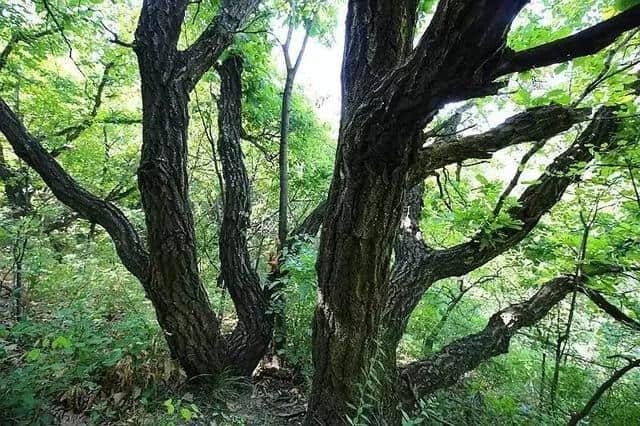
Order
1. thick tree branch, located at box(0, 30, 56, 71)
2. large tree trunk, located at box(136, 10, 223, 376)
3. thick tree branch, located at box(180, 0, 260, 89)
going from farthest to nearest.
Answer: thick tree branch, located at box(0, 30, 56, 71) → thick tree branch, located at box(180, 0, 260, 89) → large tree trunk, located at box(136, 10, 223, 376)

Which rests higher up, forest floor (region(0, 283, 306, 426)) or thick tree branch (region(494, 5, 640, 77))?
thick tree branch (region(494, 5, 640, 77))

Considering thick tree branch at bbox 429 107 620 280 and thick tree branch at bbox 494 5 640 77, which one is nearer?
thick tree branch at bbox 494 5 640 77

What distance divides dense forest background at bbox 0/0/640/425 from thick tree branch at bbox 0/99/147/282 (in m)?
0.01

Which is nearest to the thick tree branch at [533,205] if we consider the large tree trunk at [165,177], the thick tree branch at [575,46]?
the thick tree branch at [575,46]

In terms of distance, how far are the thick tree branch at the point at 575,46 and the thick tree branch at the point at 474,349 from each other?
6.39 ft

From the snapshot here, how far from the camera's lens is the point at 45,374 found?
1.96m

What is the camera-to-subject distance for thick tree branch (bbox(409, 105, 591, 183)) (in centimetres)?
156

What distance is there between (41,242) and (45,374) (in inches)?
103

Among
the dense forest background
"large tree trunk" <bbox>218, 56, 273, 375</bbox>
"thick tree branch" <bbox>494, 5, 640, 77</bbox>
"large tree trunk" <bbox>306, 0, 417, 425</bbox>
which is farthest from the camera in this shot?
"large tree trunk" <bbox>218, 56, 273, 375</bbox>

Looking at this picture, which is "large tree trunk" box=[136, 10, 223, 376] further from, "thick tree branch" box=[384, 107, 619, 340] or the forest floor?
"thick tree branch" box=[384, 107, 619, 340]

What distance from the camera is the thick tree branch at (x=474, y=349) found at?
8.16 feet

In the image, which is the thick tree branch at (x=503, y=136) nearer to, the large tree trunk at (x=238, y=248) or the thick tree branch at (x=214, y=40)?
the thick tree branch at (x=214, y=40)

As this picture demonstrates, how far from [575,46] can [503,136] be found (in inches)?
27.0

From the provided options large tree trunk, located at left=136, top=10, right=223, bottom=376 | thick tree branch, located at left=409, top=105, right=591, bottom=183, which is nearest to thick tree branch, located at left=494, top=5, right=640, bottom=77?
thick tree branch, located at left=409, top=105, right=591, bottom=183
